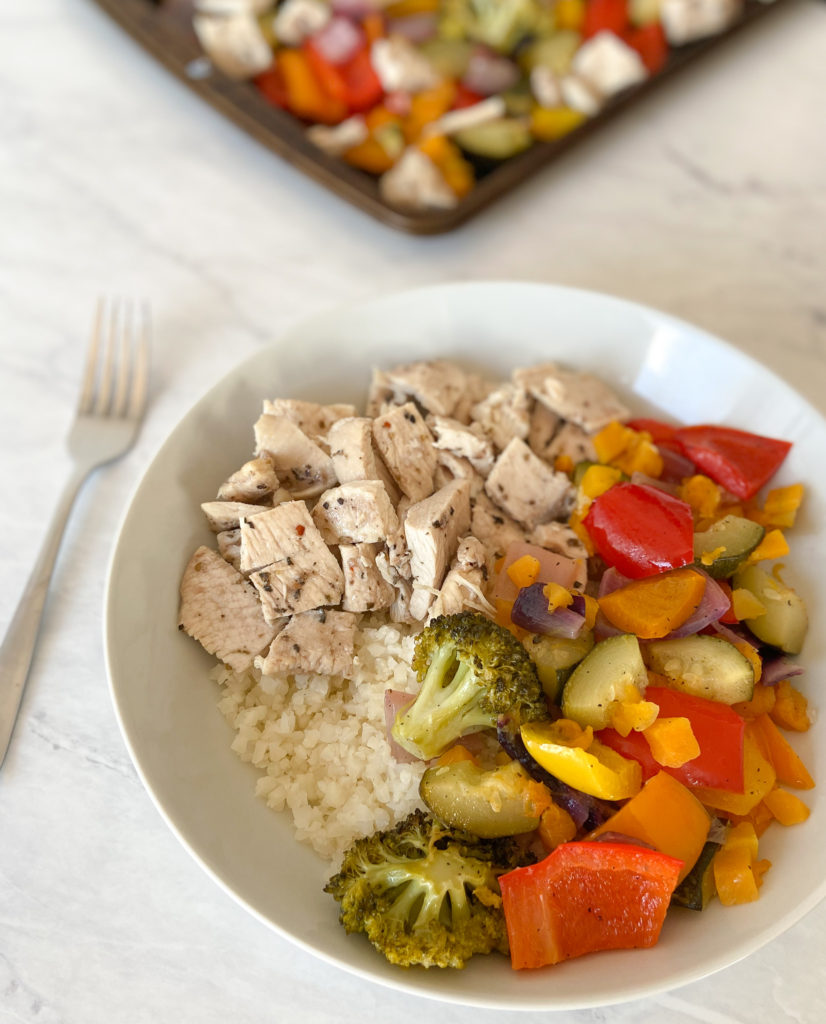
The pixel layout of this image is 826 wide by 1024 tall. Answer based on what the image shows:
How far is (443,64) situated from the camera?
3465 millimetres

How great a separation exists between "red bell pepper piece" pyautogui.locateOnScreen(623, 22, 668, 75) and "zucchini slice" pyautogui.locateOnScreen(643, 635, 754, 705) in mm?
2485

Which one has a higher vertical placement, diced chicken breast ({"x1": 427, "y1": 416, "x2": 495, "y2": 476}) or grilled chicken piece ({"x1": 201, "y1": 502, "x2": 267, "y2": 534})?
diced chicken breast ({"x1": 427, "y1": 416, "x2": 495, "y2": 476})

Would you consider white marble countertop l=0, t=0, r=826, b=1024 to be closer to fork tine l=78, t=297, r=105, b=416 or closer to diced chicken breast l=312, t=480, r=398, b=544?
fork tine l=78, t=297, r=105, b=416

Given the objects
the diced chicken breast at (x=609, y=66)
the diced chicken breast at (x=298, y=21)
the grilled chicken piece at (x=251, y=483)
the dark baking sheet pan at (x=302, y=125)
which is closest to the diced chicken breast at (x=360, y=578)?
the grilled chicken piece at (x=251, y=483)

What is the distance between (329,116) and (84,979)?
9.53ft

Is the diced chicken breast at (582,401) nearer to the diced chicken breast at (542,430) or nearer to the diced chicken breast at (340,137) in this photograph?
the diced chicken breast at (542,430)

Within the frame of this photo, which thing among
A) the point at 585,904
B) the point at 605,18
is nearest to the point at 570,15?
the point at 605,18

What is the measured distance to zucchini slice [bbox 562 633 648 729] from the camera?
184 cm

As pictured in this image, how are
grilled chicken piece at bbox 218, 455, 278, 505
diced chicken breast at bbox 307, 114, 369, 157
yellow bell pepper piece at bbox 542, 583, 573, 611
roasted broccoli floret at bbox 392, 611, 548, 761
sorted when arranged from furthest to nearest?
diced chicken breast at bbox 307, 114, 369, 157, grilled chicken piece at bbox 218, 455, 278, 505, yellow bell pepper piece at bbox 542, 583, 573, 611, roasted broccoli floret at bbox 392, 611, 548, 761

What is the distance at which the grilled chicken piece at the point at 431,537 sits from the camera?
208cm

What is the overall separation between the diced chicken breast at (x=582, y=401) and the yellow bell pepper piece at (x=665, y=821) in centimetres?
100

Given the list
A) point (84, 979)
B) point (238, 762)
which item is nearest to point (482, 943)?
point (238, 762)

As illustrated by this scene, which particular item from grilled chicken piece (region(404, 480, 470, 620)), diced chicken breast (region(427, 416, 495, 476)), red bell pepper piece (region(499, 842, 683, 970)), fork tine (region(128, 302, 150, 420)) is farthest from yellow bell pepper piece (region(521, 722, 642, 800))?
fork tine (region(128, 302, 150, 420))

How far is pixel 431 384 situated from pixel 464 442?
20 centimetres
